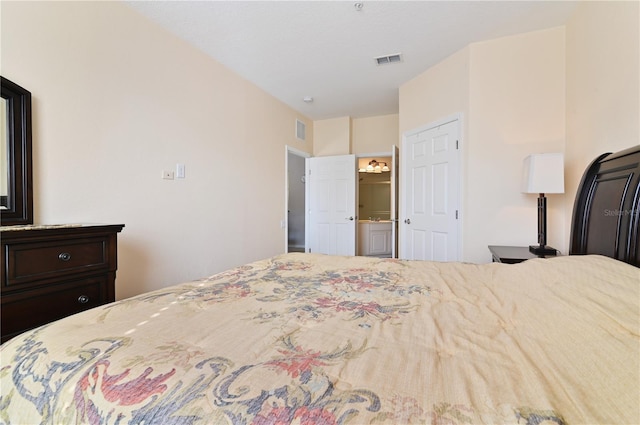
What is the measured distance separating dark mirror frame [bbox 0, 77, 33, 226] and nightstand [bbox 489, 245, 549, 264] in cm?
305

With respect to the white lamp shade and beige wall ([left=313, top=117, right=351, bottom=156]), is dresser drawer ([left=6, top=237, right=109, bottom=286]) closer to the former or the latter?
the white lamp shade

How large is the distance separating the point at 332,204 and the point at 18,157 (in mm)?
3757

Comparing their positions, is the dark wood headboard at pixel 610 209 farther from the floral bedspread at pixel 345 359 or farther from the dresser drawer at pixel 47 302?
the dresser drawer at pixel 47 302

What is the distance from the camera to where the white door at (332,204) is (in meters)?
4.69

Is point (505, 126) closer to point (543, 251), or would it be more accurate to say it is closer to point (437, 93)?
point (437, 93)

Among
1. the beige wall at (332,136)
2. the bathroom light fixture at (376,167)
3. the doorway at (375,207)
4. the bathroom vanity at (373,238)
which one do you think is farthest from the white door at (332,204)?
the bathroom light fixture at (376,167)

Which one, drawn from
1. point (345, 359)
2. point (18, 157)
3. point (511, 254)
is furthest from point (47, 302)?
point (511, 254)

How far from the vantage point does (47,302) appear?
141cm

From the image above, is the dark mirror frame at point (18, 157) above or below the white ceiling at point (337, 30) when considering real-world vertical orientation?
below

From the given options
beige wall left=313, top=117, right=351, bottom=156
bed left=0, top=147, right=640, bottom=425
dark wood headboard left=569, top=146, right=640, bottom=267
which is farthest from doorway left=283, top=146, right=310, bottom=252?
bed left=0, top=147, right=640, bottom=425

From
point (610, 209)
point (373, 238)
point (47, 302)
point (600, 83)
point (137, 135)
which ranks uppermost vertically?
point (600, 83)

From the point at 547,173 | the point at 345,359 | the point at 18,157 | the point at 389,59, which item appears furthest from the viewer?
the point at 389,59

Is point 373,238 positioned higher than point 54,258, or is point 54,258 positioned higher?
point 54,258

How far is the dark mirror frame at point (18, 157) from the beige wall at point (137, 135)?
0.06m
